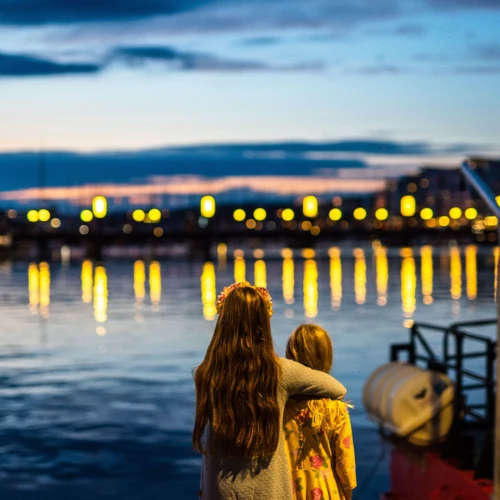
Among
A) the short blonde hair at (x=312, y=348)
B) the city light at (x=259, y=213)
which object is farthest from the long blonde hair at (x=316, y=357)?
the city light at (x=259, y=213)

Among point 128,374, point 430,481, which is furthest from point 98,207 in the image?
point 430,481

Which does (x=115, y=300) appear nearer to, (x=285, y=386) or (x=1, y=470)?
(x=1, y=470)

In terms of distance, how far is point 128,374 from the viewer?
75.2 ft

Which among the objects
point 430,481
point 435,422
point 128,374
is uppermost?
point 435,422

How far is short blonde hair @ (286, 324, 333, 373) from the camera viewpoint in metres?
4.81

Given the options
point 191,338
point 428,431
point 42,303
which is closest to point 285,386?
point 428,431

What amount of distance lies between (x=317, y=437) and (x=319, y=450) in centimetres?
7

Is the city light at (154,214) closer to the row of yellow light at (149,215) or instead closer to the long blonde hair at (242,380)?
the row of yellow light at (149,215)

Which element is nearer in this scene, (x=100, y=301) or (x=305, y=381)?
(x=305, y=381)

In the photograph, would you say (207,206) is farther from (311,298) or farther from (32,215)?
(311,298)

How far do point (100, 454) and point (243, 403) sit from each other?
34.2 feet

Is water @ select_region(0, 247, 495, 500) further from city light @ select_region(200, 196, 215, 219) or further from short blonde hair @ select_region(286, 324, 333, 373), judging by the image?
city light @ select_region(200, 196, 215, 219)

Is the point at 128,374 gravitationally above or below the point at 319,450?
below

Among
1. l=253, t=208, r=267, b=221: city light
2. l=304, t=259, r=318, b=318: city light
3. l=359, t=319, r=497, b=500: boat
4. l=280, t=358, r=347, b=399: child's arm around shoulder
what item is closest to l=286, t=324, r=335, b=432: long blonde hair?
l=280, t=358, r=347, b=399: child's arm around shoulder
